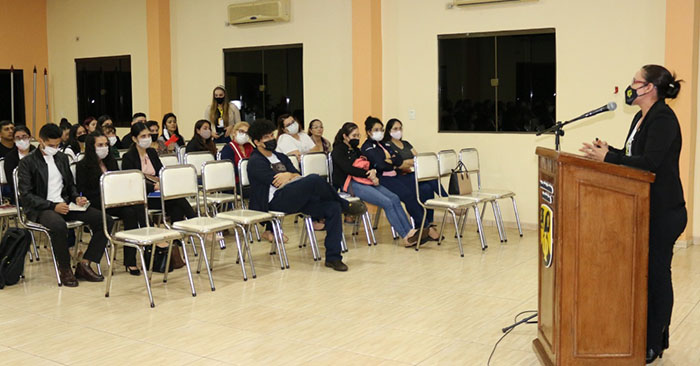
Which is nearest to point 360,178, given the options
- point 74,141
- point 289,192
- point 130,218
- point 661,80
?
point 289,192

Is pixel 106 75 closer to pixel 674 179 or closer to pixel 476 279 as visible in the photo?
pixel 476 279

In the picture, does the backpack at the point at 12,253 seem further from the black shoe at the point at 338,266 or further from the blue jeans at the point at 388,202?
the blue jeans at the point at 388,202

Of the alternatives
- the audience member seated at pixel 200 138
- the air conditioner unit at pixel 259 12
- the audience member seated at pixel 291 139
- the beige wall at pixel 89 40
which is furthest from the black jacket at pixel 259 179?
the beige wall at pixel 89 40

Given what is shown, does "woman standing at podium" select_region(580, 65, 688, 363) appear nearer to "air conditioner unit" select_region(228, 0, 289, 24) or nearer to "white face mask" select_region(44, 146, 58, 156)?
"white face mask" select_region(44, 146, 58, 156)

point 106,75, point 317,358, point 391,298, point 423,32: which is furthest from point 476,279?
point 106,75

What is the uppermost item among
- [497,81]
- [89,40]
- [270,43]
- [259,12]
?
[259,12]

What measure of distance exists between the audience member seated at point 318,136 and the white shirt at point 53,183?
357 cm

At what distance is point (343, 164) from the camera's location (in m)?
7.51

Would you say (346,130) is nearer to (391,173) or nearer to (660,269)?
(391,173)

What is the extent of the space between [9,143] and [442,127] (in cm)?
489

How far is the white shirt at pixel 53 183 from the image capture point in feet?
19.5

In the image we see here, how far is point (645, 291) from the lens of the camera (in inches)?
140

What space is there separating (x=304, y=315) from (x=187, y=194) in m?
1.73

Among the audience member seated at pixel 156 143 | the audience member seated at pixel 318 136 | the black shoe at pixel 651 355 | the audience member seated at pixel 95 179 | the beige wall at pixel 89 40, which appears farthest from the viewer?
the beige wall at pixel 89 40
